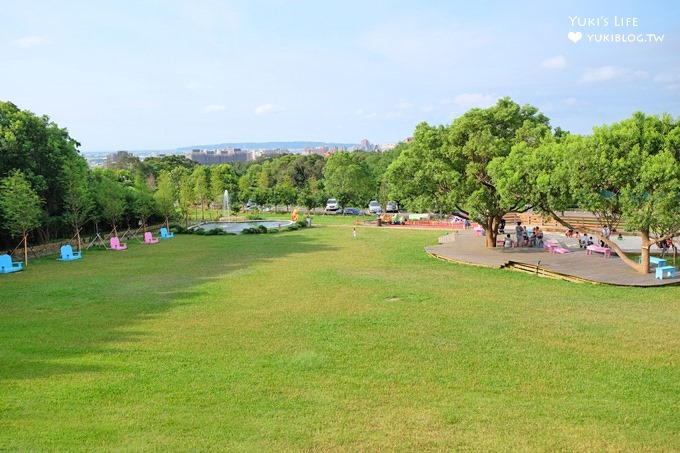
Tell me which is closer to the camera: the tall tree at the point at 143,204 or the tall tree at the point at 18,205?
the tall tree at the point at 18,205

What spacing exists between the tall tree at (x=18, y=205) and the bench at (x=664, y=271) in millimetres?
26752

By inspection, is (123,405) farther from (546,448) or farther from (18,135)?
(18,135)

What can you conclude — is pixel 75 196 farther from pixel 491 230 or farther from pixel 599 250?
pixel 599 250

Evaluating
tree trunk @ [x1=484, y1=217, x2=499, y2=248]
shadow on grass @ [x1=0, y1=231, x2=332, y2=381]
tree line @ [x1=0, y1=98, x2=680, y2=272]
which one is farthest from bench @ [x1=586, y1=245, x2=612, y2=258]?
shadow on grass @ [x1=0, y1=231, x2=332, y2=381]

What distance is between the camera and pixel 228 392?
9578 mm

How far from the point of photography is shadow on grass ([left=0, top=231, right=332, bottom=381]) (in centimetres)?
1208

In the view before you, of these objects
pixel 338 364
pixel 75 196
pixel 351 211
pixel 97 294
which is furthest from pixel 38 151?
pixel 351 211

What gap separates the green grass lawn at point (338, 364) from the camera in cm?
802

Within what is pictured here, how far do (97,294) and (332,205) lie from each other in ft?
144

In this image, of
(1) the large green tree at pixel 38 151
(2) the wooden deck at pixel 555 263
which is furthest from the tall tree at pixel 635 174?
(1) the large green tree at pixel 38 151

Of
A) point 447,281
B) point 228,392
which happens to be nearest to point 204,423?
point 228,392

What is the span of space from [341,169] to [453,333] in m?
44.9

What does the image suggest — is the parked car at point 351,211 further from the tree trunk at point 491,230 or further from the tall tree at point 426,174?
the tree trunk at point 491,230

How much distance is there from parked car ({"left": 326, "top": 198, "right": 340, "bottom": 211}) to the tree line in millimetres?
23250
